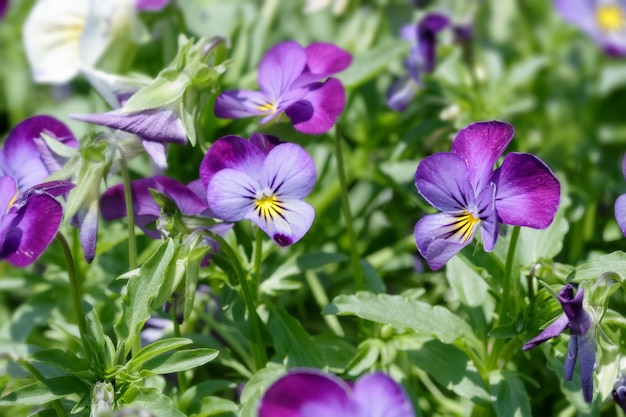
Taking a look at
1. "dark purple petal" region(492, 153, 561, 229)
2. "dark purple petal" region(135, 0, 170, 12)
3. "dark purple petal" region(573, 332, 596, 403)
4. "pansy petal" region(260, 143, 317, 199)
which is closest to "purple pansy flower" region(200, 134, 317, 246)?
"pansy petal" region(260, 143, 317, 199)

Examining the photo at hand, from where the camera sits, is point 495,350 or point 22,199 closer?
point 22,199

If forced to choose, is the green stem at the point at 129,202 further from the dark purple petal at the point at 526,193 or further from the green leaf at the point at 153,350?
the dark purple petal at the point at 526,193

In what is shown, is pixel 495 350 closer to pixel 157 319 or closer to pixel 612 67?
pixel 157 319

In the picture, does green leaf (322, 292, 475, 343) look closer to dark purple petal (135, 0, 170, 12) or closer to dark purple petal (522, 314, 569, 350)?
dark purple petal (522, 314, 569, 350)

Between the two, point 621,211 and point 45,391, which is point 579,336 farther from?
point 45,391

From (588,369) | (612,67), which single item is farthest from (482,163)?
(612,67)

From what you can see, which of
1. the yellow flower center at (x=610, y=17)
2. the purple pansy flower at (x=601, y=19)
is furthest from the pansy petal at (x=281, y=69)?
the yellow flower center at (x=610, y=17)
